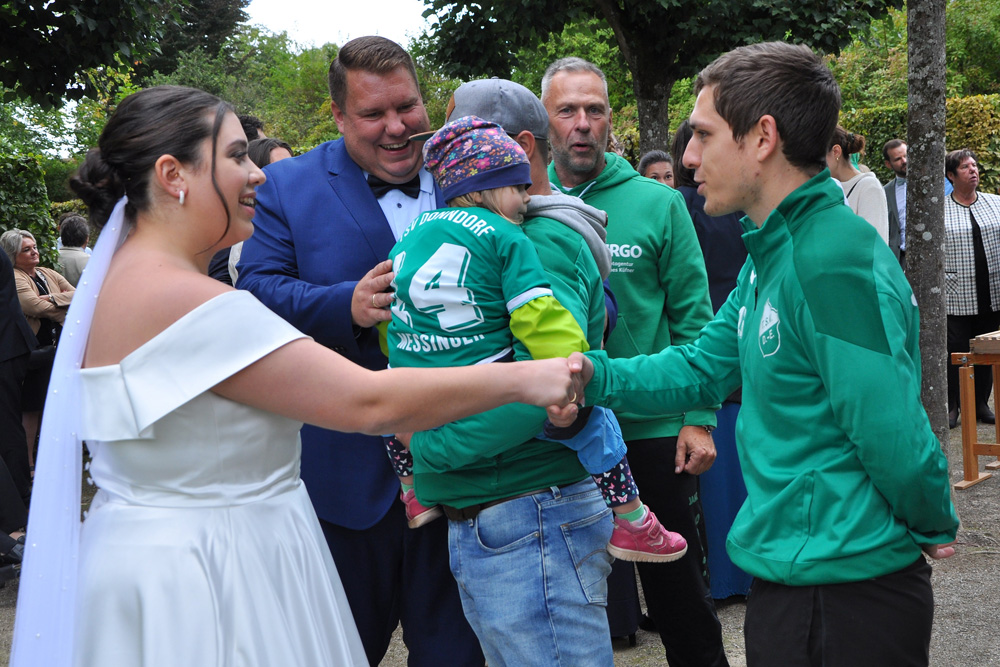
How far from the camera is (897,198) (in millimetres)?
8688

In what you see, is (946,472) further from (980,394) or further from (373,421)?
(980,394)

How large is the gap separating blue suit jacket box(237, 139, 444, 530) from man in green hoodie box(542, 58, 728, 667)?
0.93 meters

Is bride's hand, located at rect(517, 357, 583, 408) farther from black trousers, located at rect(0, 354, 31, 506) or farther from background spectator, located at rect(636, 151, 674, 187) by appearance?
black trousers, located at rect(0, 354, 31, 506)

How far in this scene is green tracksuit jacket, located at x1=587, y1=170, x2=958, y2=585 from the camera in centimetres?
174

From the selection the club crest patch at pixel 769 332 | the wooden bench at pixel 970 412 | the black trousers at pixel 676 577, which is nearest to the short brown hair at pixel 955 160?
the wooden bench at pixel 970 412

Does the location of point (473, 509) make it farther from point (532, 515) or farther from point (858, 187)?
point (858, 187)

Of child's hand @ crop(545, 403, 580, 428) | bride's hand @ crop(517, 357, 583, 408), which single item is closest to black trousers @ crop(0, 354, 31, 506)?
child's hand @ crop(545, 403, 580, 428)

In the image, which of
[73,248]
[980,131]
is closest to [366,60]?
[73,248]

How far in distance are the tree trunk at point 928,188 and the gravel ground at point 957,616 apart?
714 mm

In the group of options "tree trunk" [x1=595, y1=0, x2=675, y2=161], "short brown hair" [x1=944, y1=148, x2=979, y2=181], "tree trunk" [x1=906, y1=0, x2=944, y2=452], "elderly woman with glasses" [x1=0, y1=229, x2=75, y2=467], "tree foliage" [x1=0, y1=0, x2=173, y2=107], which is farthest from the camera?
"tree trunk" [x1=595, y1=0, x2=675, y2=161]

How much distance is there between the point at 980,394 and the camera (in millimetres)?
8500

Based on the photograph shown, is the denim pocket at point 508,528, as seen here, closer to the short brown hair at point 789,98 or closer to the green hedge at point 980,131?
the short brown hair at point 789,98

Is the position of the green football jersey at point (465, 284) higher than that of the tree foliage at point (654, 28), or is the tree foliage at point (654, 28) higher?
the tree foliage at point (654, 28)

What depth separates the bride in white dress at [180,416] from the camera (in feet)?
6.04
